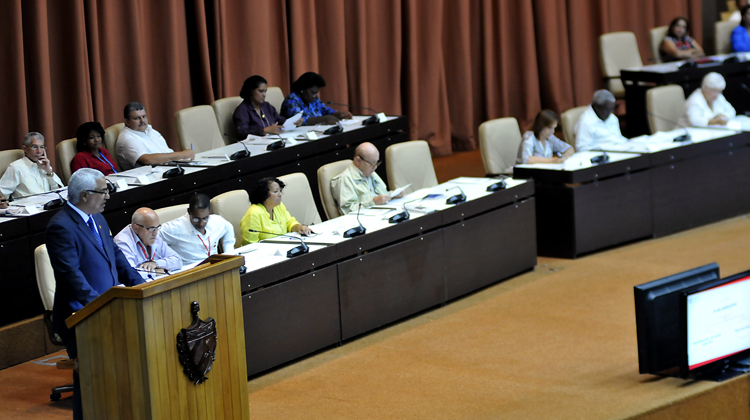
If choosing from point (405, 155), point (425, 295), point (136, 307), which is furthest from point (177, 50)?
point (136, 307)

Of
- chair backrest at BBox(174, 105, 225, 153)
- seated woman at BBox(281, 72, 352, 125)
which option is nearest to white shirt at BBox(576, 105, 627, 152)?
seated woman at BBox(281, 72, 352, 125)

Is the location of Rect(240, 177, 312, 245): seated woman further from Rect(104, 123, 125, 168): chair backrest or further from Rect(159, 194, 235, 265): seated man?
Rect(104, 123, 125, 168): chair backrest

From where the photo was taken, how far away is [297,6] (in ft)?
28.0

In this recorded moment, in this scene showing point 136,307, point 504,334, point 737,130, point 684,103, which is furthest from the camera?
point 684,103

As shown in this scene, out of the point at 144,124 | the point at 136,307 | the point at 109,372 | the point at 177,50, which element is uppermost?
the point at 177,50

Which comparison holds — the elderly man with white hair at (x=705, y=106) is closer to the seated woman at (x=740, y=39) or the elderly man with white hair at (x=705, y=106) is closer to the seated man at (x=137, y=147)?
the seated woman at (x=740, y=39)

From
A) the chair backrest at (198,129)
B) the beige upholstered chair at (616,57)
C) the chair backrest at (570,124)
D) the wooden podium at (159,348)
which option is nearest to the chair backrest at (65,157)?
the chair backrest at (198,129)

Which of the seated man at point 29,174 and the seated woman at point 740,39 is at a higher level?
the seated woman at point 740,39

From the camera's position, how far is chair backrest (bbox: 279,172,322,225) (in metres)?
5.91

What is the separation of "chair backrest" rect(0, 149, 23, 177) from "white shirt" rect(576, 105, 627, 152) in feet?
13.1

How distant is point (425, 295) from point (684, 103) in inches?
146

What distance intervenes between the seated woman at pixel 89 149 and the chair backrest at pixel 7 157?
0.32 metres

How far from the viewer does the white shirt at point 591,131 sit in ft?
24.6

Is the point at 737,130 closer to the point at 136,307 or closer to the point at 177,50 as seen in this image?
the point at 177,50
